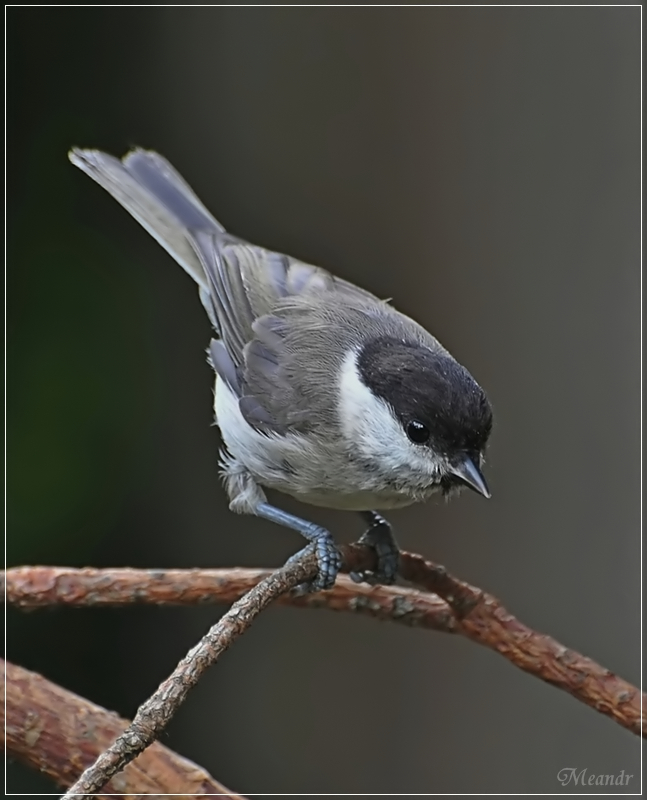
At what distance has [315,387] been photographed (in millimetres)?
1746

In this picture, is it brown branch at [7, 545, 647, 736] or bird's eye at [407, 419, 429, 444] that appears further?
bird's eye at [407, 419, 429, 444]

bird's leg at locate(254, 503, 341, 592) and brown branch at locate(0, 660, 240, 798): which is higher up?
bird's leg at locate(254, 503, 341, 592)

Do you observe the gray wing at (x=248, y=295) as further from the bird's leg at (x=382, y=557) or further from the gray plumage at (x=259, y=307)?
the bird's leg at (x=382, y=557)

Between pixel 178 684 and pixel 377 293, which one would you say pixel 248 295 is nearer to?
pixel 377 293

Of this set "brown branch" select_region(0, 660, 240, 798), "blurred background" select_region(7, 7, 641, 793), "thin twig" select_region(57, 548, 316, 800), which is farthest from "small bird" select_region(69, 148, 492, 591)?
"blurred background" select_region(7, 7, 641, 793)

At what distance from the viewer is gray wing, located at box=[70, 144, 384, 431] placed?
1796 millimetres

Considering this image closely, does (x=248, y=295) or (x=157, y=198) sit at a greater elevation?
(x=157, y=198)

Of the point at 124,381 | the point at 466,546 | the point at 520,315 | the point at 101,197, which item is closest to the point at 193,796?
the point at 466,546

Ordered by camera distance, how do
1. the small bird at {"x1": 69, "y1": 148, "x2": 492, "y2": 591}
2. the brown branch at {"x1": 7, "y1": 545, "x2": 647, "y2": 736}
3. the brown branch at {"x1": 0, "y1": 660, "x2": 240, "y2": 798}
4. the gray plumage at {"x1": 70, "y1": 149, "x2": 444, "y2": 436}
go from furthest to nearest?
the gray plumage at {"x1": 70, "y1": 149, "x2": 444, "y2": 436}
the small bird at {"x1": 69, "y1": 148, "x2": 492, "y2": 591}
the brown branch at {"x1": 7, "y1": 545, "x2": 647, "y2": 736}
the brown branch at {"x1": 0, "y1": 660, "x2": 240, "y2": 798}

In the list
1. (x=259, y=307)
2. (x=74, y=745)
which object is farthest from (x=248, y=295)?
(x=74, y=745)

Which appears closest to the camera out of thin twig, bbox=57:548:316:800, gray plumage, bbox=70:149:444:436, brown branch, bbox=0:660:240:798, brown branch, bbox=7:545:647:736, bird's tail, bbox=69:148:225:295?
thin twig, bbox=57:548:316:800

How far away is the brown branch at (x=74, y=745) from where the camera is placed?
1234 millimetres

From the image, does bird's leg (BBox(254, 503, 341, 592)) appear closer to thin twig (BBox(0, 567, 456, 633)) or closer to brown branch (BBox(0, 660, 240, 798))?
thin twig (BBox(0, 567, 456, 633))

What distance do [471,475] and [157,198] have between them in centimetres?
108
